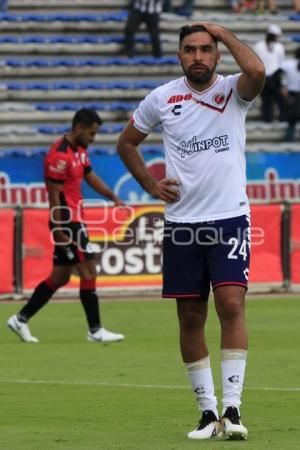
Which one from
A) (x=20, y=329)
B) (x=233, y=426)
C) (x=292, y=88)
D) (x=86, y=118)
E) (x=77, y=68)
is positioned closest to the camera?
(x=233, y=426)

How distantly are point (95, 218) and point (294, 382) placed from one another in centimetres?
860

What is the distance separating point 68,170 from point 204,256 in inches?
248

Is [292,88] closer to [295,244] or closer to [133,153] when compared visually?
[295,244]

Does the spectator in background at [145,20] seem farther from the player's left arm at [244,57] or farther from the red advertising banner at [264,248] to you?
the player's left arm at [244,57]

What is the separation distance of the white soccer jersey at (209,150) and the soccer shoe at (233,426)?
1146mm

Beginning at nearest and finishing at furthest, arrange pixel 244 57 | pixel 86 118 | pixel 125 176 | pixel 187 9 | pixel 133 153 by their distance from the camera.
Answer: pixel 244 57 < pixel 133 153 < pixel 86 118 < pixel 125 176 < pixel 187 9

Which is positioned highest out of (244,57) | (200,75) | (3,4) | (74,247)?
(244,57)

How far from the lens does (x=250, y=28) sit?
3156 centimetres

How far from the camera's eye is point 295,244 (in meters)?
20.0

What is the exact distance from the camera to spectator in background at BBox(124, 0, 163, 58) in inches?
1136

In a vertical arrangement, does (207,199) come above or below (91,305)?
above

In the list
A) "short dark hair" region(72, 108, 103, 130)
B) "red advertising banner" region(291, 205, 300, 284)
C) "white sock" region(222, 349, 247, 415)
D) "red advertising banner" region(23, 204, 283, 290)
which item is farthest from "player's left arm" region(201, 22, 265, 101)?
"red advertising banner" region(291, 205, 300, 284)

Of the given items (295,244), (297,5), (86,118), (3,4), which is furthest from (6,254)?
(297,5)

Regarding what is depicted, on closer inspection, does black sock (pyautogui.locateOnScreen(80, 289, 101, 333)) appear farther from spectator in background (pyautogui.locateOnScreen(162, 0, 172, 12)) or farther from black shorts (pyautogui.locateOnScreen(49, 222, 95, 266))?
spectator in background (pyautogui.locateOnScreen(162, 0, 172, 12))
